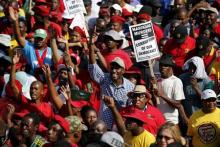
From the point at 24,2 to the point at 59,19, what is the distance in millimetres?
2372

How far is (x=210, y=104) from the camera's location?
13461mm

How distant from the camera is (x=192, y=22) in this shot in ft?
58.4

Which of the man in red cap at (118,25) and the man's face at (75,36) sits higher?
the man's face at (75,36)

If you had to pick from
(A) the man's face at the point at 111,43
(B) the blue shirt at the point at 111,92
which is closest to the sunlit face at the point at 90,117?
(B) the blue shirt at the point at 111,92

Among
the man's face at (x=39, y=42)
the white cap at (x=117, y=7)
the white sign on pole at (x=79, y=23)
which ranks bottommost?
the white cap at (x=117, y=7)

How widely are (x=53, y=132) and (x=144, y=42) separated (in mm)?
3155

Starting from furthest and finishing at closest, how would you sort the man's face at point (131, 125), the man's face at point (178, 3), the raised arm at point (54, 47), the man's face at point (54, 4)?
1. the man's face at point (178, 3)
2. the man's face at point (54, 4)
3. the raised arm at point (54, 47)
4. the man's face at point (131, 125)

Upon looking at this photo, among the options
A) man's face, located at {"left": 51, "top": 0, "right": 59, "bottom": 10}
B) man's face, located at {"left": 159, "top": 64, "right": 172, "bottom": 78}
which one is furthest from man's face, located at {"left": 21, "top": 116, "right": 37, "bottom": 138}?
man's face, located at {"left": 51, "top": 0, "right": 59, "bottom": 10}

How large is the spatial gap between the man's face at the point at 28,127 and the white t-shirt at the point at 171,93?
2.00 metres

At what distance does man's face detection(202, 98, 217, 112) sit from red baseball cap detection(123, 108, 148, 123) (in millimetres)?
845

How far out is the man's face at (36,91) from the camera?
14234mm

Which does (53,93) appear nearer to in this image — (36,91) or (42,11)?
(36,91)

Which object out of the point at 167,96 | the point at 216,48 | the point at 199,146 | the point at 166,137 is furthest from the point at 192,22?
the point at 166,137

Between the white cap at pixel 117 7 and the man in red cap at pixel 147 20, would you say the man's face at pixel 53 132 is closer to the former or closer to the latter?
the man in red cap at pixel 147 20
